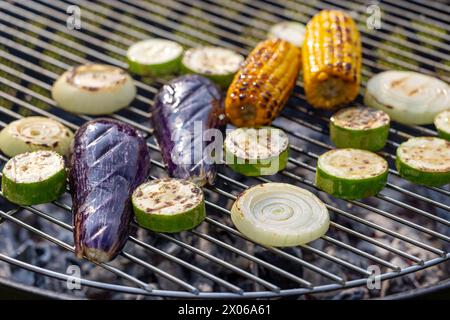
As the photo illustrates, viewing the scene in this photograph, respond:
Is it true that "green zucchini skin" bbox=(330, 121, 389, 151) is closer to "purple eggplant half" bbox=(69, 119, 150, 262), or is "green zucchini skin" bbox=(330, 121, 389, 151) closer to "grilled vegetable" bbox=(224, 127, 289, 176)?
"grilled vegetable" bbox=(224, 127, 289, 176)

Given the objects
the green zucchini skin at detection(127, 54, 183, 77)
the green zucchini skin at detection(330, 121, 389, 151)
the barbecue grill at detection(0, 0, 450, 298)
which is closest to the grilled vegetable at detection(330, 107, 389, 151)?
the green zucchini skin at detection(330, 121, 389, 151)

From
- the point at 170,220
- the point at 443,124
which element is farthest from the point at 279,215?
the point at 443,124

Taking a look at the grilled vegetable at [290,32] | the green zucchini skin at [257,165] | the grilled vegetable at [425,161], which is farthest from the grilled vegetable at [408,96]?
the green zucchini skin at [257,165]

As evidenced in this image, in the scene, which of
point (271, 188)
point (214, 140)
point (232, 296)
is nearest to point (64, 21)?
point (214, 140)

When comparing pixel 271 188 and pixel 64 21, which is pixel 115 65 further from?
pixel 271 188

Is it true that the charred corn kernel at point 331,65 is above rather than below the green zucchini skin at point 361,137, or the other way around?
above

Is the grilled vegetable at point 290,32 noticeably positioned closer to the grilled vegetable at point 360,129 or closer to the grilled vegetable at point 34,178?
the grilled vegetable at point 360,129
